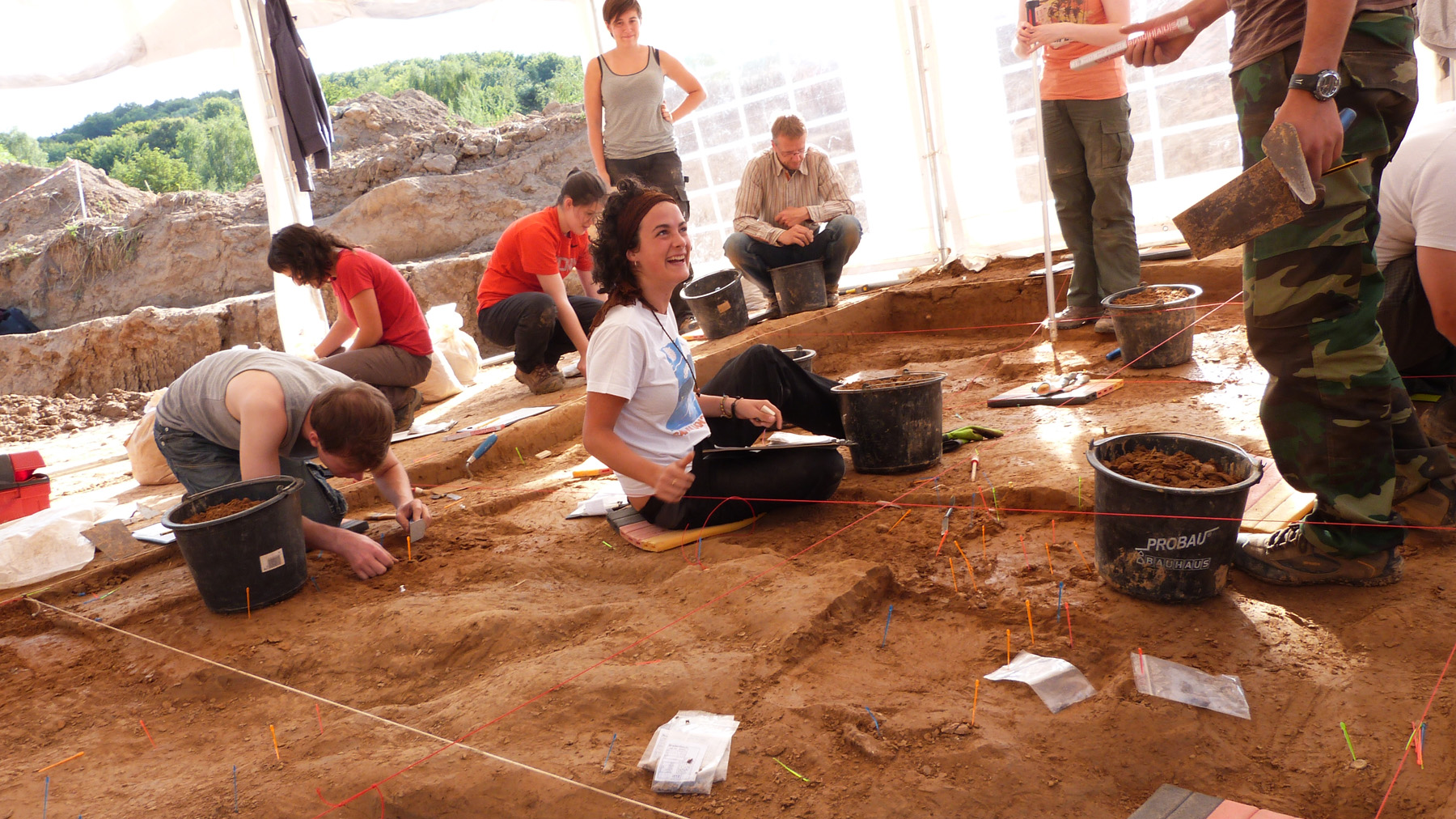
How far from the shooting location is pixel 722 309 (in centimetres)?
543

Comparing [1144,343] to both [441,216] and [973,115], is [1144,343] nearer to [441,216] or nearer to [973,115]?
[973,115]

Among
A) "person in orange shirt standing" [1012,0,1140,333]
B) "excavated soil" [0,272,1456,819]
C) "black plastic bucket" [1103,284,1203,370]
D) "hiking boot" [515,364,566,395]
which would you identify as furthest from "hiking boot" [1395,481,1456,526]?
"hiking boot" [515,364,566,395]

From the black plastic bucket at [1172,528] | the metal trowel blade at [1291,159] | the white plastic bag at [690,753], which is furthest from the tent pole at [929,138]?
the white plastic bag at [690,753]

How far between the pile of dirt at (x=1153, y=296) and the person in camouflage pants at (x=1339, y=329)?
1.96 m

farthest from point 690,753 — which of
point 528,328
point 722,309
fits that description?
point 722,309

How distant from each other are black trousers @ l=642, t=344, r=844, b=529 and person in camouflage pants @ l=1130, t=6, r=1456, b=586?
4.06 feet

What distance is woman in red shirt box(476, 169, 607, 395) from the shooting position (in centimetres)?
476

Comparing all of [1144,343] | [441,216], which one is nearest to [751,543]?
[1144,343]

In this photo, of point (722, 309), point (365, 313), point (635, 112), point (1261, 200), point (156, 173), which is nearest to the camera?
point (1261, 200)

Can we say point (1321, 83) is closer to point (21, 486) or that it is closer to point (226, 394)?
point (226, 394)

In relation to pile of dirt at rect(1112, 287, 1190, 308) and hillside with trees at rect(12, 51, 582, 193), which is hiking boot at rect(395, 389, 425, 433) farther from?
hillside with trees at rect(12, 51, 582, 193)

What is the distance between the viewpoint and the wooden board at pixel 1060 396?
3.49 meters

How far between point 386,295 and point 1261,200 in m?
3.86

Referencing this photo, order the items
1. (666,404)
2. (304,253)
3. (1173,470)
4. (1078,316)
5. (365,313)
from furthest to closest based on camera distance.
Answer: (1078,316), (365,313), (304,253), (666,404), (1173,470)
